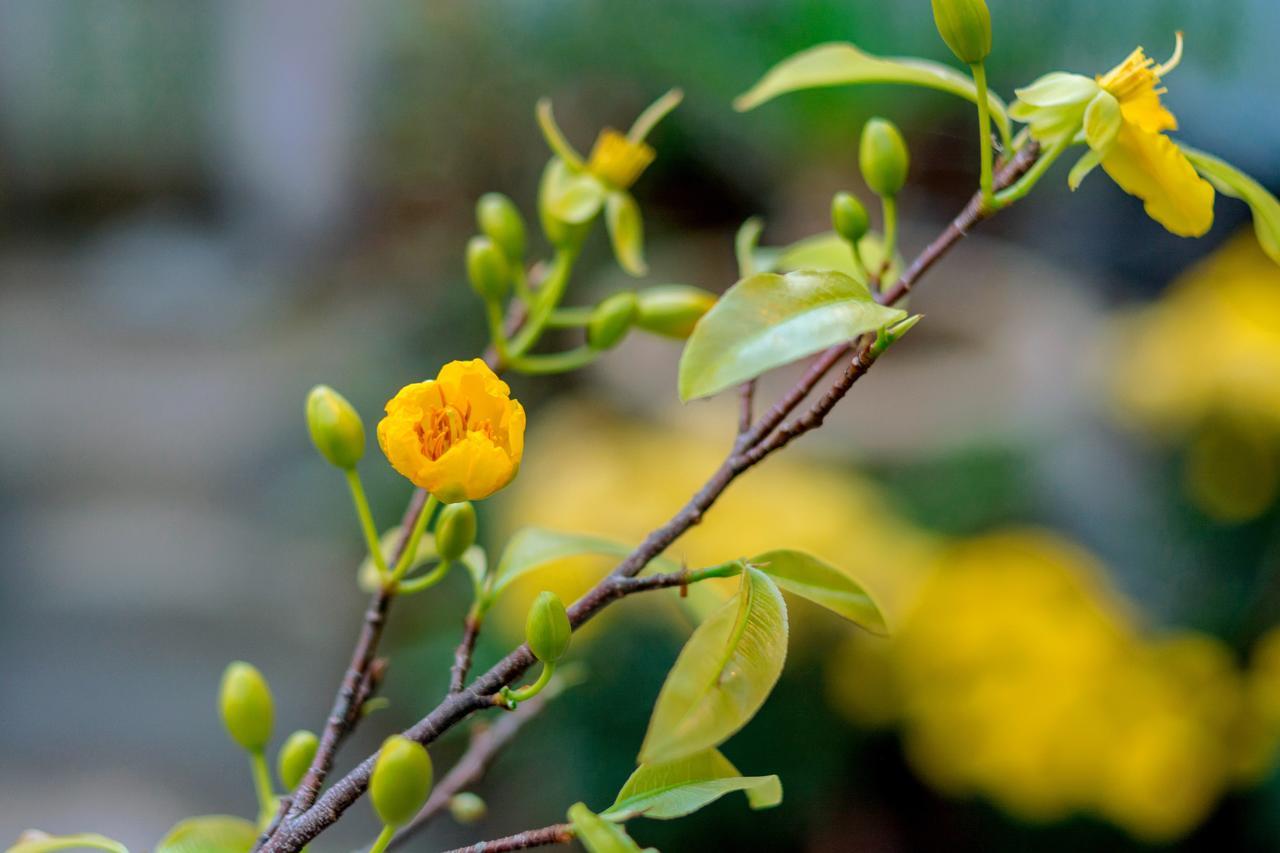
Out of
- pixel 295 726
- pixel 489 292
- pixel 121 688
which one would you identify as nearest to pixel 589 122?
pixel 295 726

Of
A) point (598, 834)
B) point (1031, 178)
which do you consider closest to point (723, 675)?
point (598, 834)

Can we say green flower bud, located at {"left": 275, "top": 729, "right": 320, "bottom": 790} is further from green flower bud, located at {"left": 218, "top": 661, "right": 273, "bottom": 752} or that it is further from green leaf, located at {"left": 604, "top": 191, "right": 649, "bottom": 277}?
green leaf, located at {"left": 604, "top": 191, "right": 649, "bottom": 277}

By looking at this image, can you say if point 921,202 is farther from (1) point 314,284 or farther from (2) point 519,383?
(1) point 314,284

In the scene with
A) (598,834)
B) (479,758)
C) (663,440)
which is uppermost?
(598,834)

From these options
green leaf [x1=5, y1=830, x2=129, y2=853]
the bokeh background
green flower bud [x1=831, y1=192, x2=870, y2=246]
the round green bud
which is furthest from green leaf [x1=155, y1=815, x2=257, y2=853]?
the bokeh background

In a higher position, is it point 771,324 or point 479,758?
point 771,324

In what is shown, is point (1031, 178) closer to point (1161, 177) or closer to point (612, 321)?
point (1161, 177)

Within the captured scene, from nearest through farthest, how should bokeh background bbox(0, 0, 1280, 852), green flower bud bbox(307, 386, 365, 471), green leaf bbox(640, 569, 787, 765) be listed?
green leaf bbox(640, 569, 787, 765) → green flower bud bbox(307, 386, 365, 471) → bokeh background bbox(0, 0, 1280, 852)
